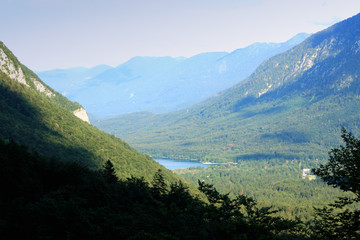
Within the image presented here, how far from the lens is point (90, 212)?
20.3 m

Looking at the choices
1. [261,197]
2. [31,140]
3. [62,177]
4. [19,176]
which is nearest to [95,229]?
[19,176]

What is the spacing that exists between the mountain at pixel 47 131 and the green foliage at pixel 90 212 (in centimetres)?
3475

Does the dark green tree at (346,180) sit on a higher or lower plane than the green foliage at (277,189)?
higher

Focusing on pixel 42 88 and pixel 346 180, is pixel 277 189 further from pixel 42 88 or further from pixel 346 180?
pixel 346 180

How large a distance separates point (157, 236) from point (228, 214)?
8.18 meters

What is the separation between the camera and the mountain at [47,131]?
68.1 metres

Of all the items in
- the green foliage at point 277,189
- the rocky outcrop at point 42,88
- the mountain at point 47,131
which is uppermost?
the rocky outcrop at point 42,88

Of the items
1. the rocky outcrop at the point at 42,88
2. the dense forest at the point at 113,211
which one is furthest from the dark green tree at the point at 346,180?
the rocky outcrop at the point at 42,88

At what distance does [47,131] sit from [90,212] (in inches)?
2613

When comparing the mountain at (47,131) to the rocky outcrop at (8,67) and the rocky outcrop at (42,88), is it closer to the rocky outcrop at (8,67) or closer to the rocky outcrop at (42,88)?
the rocky outcrop at (8,67)

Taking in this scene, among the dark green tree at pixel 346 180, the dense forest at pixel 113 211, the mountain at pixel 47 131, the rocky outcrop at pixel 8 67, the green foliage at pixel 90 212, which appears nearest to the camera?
the green foliage at pixel 90 212

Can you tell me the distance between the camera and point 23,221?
16562mm

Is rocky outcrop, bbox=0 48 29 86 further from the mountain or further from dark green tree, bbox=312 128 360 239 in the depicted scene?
dark green tree, bbox=312 128 360 239

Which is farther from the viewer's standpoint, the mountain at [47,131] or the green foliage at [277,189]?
the green foliage at [277,189]
